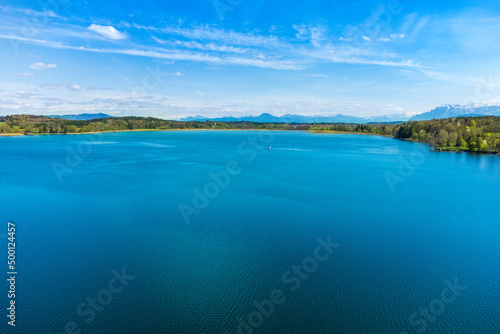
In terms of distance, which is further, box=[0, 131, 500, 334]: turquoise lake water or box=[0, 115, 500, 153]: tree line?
box=[0, 115, 500, 153]: tree line

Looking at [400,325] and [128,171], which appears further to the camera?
[128,171]

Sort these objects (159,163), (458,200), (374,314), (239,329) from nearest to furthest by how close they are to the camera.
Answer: (239,329), (374,314), (458,200), (159,163)

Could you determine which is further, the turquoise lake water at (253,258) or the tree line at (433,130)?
the tree line at (433,130)

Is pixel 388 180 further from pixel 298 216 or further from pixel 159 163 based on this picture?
pixel 159 163

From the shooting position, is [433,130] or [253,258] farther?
[433,130]

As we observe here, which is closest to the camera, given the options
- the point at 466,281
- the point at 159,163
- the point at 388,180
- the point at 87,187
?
the point at 466,281

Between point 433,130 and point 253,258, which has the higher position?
point 433,130

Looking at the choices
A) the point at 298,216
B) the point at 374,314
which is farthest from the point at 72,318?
the point at 298,216

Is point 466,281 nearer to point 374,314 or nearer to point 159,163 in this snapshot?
point 374,314
